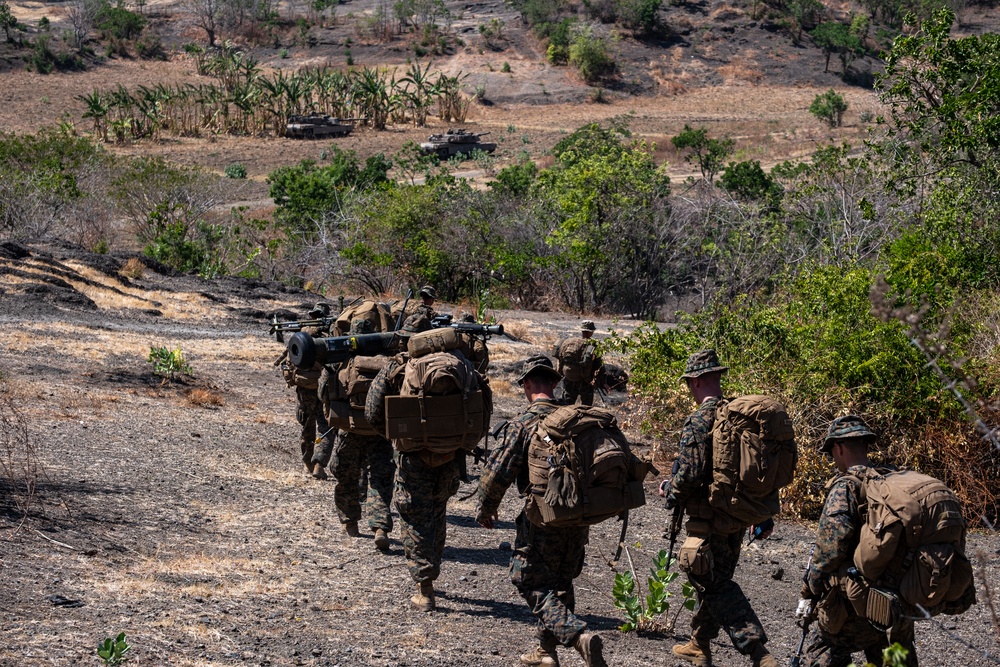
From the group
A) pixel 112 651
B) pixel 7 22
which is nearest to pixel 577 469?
pixel 112 651

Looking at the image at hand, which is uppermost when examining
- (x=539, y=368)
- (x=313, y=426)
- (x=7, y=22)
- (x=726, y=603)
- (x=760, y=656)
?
(x=539, y=368)

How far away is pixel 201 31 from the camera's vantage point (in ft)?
239

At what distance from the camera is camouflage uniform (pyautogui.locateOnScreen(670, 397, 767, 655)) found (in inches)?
217

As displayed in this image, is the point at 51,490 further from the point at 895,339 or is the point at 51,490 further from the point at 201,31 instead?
the point at 201,31

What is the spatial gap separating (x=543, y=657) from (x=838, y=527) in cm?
167

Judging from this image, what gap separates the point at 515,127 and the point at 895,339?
45.2 m

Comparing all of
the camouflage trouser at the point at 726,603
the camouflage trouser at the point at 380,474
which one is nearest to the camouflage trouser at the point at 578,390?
the camouflage trouser at the point at 380,474

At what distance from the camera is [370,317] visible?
26.4 feet

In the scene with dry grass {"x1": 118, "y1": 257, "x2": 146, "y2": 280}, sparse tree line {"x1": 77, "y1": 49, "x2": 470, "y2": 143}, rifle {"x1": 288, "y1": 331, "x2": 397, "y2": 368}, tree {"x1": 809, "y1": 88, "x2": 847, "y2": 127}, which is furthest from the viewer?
tree {"x1": 809, "y1": 88, "x2": 847, "y2": 127}

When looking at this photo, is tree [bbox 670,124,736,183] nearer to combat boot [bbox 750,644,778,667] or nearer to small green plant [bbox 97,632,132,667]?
combat boot [bbox 750,644,778,667]

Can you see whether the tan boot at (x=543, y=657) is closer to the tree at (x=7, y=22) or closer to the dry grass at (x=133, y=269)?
the dry grass at (x=133, y=269)

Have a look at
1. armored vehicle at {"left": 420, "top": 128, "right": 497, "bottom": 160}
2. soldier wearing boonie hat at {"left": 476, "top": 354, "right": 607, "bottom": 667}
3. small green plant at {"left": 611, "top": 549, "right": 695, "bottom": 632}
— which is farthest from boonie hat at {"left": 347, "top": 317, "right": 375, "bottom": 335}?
armored vehicle at {"left": 420, "top": 128, "right": 497, "bottom": 160}

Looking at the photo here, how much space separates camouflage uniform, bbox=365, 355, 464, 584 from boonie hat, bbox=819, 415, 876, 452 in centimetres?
242

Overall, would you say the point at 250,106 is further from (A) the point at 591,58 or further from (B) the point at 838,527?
(B) the point at 838,527
